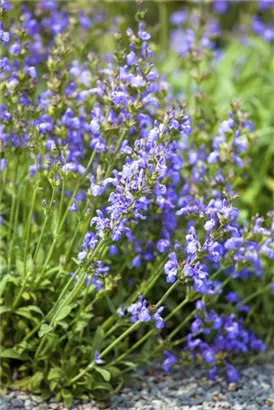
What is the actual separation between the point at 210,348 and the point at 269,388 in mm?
349

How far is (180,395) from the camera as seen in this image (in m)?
3.87

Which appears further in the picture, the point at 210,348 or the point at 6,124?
the point at 210,348

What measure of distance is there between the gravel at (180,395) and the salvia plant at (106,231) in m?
0.07

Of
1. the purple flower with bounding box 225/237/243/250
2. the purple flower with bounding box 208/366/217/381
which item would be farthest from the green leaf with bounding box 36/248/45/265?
the purple flower with bounding box 208/366/217/381

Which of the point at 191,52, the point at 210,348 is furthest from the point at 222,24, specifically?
the point at 210,348

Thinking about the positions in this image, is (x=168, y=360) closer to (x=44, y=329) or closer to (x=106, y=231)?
(x=44, y=329)

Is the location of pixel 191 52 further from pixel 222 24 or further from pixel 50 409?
pixel 222 24

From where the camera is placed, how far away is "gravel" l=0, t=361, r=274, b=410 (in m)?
3.70

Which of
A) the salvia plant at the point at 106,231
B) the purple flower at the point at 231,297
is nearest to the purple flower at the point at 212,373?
the salvia plant at the point at 106,231

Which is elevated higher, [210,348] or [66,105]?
[66,105]

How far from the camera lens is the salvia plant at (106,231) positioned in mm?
3258

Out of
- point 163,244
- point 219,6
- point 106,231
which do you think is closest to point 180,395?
point 163,244

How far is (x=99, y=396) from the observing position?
147 inches

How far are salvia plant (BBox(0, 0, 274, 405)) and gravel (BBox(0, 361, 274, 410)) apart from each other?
71 millimetres
